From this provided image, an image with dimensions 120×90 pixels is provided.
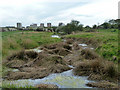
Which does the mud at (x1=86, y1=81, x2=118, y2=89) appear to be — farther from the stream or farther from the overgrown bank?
the overgrown bank

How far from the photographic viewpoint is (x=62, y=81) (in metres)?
8.45

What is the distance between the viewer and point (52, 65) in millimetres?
11000

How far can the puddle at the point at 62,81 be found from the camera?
785 centimetres

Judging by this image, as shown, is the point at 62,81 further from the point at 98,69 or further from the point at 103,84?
the point at 98,69

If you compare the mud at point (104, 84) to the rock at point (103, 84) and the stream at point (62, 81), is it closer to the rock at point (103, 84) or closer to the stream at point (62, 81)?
the rock at point (103, 84)

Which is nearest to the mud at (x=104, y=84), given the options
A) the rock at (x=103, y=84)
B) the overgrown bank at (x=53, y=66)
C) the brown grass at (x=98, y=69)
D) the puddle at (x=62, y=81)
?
the rock at (x=103, y=84)

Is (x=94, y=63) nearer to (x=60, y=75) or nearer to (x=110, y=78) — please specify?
(x=110, y=78)

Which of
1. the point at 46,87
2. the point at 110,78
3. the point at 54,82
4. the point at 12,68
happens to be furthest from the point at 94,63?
the point at 12,68

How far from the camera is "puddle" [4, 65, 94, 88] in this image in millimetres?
7852

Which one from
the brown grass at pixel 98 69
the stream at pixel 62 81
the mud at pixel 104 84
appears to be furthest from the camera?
the brown grass at pixel 98 69

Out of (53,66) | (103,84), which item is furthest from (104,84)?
(53,66)

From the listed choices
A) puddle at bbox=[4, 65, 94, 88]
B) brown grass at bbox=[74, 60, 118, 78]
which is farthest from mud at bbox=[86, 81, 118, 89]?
brown grass at bbox=[74, 60, 118, 78]

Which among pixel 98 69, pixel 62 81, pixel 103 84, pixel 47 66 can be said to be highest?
pixel 98 69

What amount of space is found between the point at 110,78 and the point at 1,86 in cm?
670
